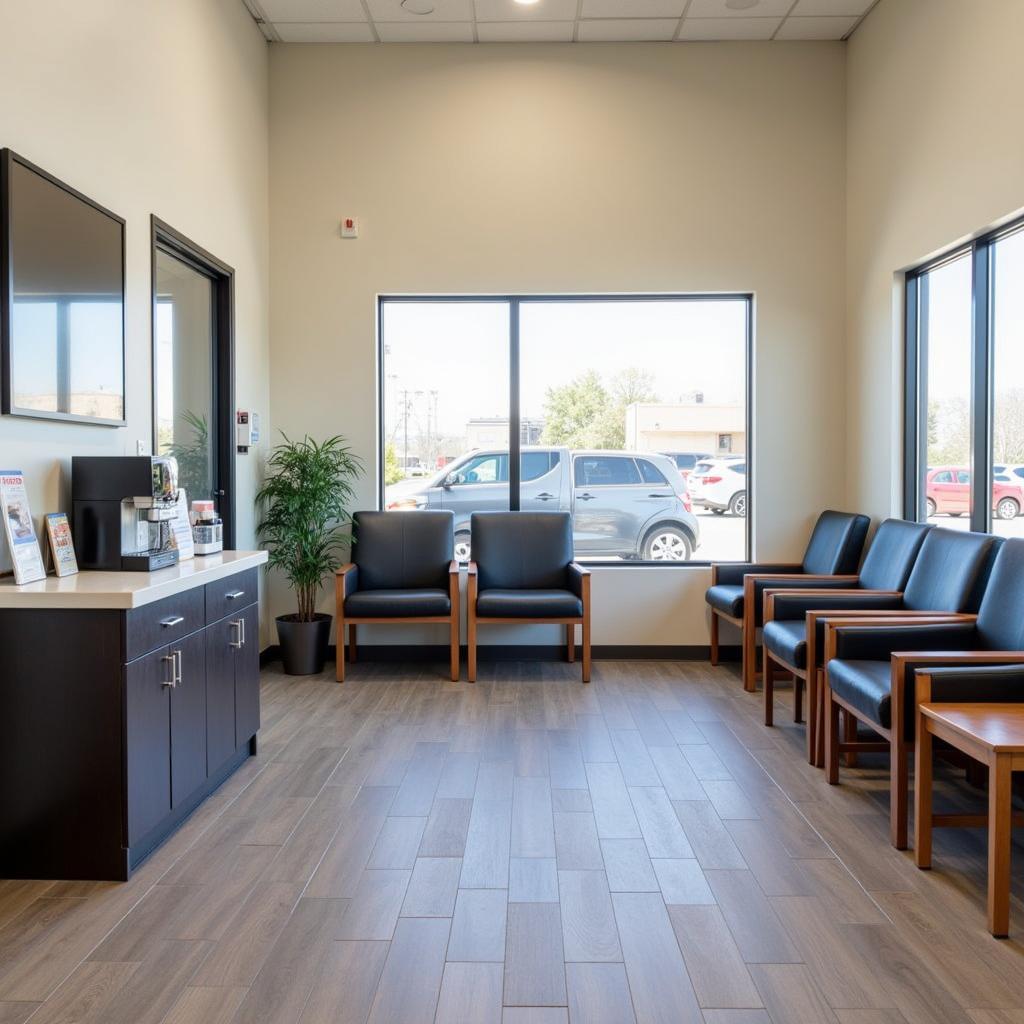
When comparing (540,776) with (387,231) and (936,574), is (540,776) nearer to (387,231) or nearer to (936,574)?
(936,574)

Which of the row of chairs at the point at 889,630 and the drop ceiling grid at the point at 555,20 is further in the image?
the drop ceiling grid at the point at 555,20

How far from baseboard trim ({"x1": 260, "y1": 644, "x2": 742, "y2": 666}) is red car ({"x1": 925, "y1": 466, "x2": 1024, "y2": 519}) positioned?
1237 mm

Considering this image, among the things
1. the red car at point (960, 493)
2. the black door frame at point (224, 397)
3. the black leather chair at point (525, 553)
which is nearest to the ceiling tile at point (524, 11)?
the black door frame at point (224, 397)

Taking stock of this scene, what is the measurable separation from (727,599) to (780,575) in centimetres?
26

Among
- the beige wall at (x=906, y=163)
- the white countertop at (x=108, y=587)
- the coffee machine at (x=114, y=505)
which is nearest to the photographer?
the white countertop at (x=108, y=587)

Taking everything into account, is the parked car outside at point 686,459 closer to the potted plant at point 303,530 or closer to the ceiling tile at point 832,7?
the potted plant at point 303,530

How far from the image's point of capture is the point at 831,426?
13.6 feet

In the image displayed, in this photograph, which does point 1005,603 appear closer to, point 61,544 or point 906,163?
point 906,163

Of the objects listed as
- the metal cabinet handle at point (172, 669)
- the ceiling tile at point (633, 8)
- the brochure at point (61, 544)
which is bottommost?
the metal cabinet handle at point (172, 669)

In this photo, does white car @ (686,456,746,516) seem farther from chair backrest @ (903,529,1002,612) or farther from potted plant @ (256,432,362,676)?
potted plant @ (256,432,362,676)

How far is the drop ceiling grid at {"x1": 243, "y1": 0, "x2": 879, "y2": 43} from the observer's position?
372 centimetres

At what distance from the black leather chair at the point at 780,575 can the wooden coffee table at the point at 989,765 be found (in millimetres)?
1594

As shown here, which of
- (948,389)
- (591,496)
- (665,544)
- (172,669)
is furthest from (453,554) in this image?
(948,389)

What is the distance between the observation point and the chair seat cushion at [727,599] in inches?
145
